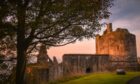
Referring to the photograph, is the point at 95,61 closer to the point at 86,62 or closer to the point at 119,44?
the point at 86,62

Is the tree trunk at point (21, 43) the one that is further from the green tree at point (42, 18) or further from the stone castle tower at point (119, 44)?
the stone castle tower at point (119, 44)

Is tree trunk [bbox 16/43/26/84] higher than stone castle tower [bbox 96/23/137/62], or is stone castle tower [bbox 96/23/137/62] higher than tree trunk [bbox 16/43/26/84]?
stone castle tower [bbox 96/23/137/62]

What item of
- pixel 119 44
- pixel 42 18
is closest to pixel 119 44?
pixel 119 44

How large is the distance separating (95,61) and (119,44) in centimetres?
1264

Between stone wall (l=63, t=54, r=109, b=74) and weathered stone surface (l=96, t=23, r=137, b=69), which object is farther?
weathered stone surface (l=96, t=23, r=137, b=69)

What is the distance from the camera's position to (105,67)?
36000 mm

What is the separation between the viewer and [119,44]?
4684 cm

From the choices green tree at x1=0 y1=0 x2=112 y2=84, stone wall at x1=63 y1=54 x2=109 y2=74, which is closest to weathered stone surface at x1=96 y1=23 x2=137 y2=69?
stone wall at x1=63 y1=54 x2=109 y2=74

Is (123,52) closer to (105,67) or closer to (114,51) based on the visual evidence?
(114,51)

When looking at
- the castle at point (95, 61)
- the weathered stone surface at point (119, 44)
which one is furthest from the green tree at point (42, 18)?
the weathered stone surface at point (119, 44)

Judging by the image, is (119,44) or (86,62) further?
(119,44)

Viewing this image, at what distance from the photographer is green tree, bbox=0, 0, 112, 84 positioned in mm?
13672

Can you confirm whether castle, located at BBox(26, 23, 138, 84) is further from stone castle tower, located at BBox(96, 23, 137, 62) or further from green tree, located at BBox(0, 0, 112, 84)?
green tree, located at BBox(0, 0, 112, 84)

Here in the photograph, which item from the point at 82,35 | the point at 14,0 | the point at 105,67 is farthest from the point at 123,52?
the point at 14,0
